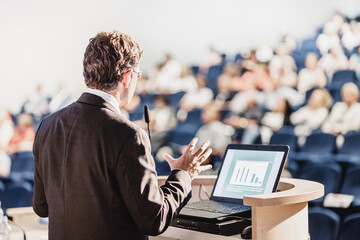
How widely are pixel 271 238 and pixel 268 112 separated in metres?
3.94

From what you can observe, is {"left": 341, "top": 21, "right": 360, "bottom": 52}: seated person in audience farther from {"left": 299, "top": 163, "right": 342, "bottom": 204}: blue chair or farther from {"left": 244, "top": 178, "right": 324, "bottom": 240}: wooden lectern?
{"left": 244, "top": 178, "right": 324, "bottom": 240}: wooden lectern

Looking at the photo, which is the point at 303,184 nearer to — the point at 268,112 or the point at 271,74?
the point at 268,112

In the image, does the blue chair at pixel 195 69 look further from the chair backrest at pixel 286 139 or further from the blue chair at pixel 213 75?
the chair backrest at pixel 286 139

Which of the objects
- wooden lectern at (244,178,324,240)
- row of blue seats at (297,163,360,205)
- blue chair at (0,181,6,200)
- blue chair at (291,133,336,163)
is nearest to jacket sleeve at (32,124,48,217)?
wooden lectern at (244,178,324,240)

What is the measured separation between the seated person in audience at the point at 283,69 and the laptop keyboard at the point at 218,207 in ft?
13.7

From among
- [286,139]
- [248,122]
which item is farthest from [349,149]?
[248,122]

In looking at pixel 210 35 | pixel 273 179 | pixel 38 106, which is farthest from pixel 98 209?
pixel 210 35

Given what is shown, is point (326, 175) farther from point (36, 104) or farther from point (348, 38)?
point (36, 104)

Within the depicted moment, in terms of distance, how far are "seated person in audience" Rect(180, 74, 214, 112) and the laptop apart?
4.26 metres

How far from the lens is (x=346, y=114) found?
4.45m

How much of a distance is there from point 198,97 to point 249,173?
443cm

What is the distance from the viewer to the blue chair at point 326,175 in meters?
3.54

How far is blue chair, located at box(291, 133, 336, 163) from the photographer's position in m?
4.26

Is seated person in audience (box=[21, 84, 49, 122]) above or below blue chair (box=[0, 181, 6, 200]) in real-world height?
above
